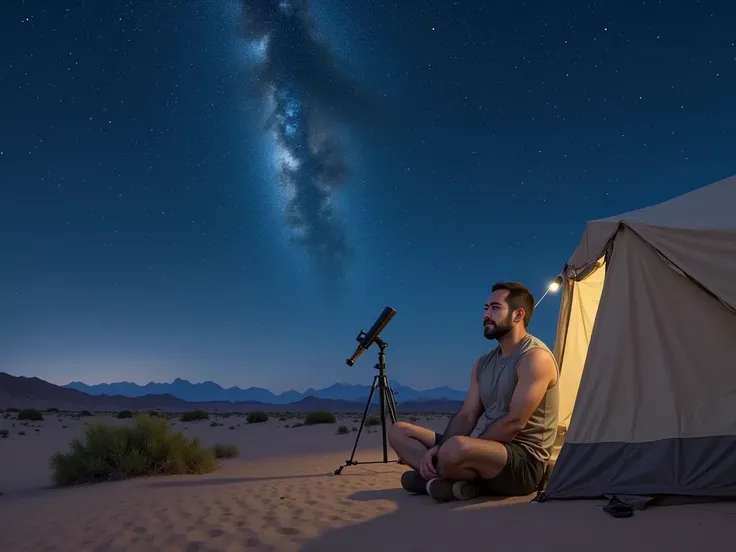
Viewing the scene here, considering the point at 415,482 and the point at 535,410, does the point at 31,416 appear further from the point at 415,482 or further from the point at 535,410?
the point at 535,410

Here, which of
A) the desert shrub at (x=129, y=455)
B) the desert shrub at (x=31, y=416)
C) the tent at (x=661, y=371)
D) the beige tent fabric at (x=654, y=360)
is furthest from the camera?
the desert shrub at (x=31, y=416)

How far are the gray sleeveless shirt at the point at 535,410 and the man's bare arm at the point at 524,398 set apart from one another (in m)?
0.14

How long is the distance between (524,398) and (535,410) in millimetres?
339

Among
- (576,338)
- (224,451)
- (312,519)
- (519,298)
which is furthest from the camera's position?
(224,451)

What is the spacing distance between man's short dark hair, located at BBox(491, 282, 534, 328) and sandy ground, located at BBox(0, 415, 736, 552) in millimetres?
1684

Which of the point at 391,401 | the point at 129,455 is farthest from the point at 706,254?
the point at 129,455

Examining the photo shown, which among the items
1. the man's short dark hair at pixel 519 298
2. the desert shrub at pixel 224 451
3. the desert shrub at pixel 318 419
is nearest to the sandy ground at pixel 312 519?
the man's short dark hair at pixel 519 298

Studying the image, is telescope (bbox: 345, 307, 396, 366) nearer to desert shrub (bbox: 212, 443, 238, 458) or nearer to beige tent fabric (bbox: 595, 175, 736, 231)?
beige tent fabric (bbox: 595, 175, 736, 231)

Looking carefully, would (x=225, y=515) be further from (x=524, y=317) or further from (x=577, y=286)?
(x=577, y=286)

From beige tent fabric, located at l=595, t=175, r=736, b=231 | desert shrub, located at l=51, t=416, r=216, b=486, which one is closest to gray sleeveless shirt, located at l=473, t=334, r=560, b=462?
beige tent fabric, located at l=595, t=175, r=736, b=231

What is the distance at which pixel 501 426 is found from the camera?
506cm

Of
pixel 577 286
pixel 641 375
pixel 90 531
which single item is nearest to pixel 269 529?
pixel 90 531

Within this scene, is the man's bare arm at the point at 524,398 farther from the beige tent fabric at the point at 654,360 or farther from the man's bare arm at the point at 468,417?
the man's bare arm at the point at 468,417

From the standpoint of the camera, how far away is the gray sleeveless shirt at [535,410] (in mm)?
5230
